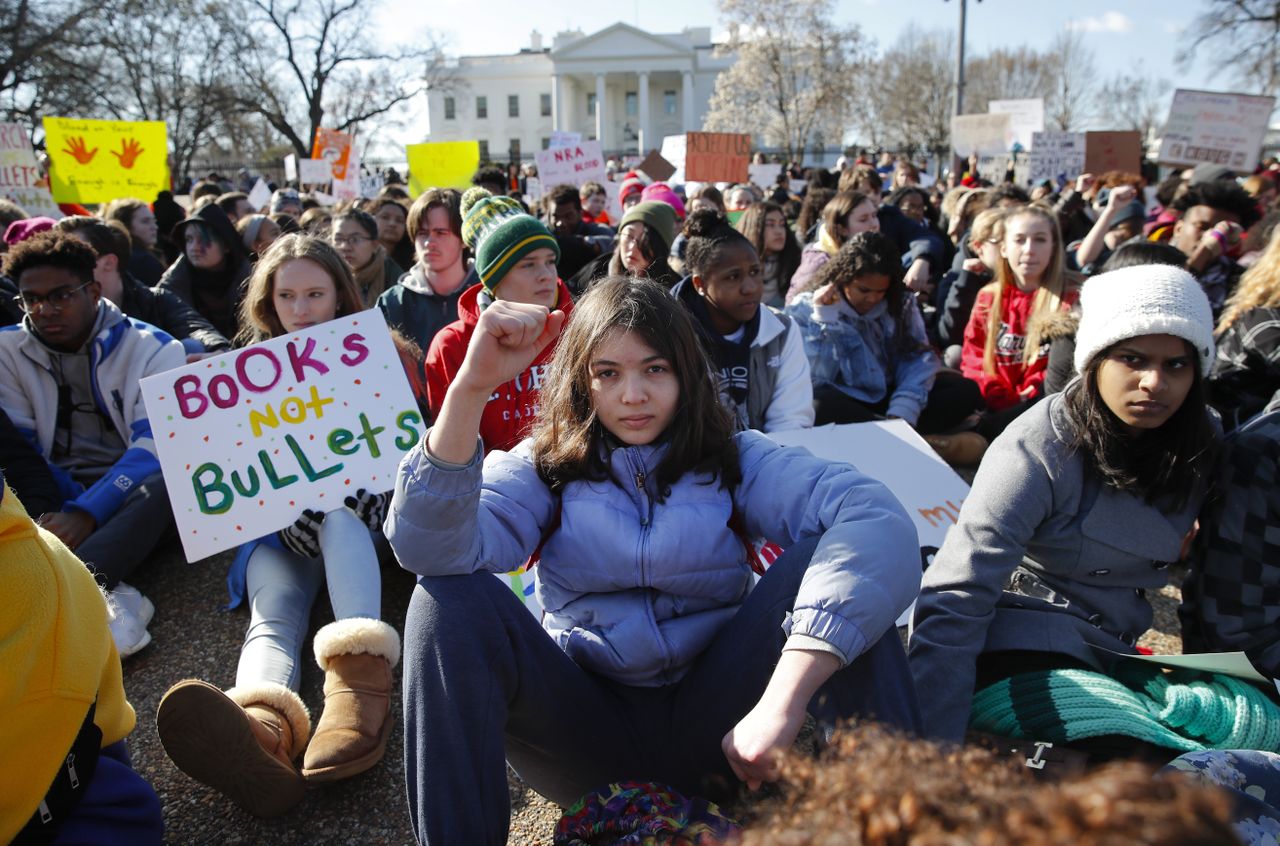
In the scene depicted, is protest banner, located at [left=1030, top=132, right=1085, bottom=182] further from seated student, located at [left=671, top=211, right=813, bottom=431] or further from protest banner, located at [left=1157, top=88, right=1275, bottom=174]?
seated student, located at [left=671, top=211, right=813, bottom=431]

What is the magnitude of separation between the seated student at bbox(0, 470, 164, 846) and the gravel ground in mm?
515

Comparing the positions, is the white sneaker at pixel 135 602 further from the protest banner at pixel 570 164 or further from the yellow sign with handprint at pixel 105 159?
the protest banner at pixel 570 164

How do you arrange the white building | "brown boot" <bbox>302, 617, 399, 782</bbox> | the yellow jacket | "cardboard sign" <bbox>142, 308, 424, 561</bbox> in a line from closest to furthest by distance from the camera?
the yellow jacket < "brown boot" <bbox>302, 617, 399, 782</bbox> < "cardboard sign" <bbox>142, 308, 424, 561</bbox> < the white building

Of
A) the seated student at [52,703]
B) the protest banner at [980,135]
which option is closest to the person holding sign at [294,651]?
the seated student at [52,703]

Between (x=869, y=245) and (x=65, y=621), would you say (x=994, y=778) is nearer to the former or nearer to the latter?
(x=65, y=621)

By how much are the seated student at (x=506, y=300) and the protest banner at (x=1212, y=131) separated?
8.89m

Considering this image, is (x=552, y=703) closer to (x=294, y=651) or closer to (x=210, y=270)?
(x=294, y=651)

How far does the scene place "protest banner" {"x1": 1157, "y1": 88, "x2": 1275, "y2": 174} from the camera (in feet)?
30.8

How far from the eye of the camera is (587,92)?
80.1 meters

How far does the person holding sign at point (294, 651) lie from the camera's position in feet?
6.71

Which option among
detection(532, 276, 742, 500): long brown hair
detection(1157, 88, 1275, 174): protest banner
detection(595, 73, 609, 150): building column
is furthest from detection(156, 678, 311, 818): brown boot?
detection(595, 73, 609, 150): building column

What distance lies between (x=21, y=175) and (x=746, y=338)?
9.23 meters

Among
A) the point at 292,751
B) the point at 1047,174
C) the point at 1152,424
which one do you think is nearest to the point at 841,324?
the point at 1152,424

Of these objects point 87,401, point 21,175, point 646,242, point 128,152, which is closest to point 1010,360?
point 646,242
